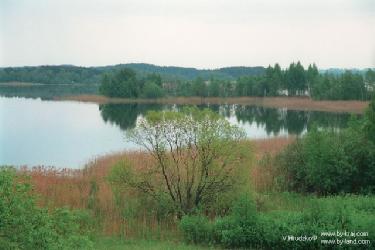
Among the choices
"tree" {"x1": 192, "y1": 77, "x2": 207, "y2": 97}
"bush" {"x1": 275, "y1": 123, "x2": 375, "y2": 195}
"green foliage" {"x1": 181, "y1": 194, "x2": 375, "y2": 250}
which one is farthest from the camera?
"tree" {"x1": 192, "y1": 77, "x2": 207, "y2": 97}

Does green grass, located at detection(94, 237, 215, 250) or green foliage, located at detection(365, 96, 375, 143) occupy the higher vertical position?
green foliage, located at detection(365, 96, 375, 143)

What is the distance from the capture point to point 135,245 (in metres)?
12.3

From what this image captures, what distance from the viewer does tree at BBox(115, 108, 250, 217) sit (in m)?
15.3

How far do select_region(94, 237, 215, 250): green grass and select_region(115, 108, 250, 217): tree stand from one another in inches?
102

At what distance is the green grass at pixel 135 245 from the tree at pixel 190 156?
2587 millimetres

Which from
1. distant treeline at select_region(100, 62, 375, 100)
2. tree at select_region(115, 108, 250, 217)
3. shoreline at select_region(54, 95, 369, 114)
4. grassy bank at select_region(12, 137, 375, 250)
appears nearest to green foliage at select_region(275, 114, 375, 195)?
grassy bank at select_region(12, 137, 375, 250)

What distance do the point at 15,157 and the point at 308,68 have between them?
75.2 meters

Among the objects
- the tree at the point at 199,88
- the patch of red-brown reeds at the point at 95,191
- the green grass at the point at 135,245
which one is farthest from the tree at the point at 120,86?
the green grass at the point at 135,245

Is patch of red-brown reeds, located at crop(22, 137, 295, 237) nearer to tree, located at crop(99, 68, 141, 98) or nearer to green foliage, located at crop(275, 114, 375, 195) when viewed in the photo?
green foliage, located at crop(275, 114, 375, 195)

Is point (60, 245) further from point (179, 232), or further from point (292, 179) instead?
point (292, 179)

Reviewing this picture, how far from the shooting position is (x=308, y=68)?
95688 mm

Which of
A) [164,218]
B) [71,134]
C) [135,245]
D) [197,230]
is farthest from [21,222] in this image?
[71,134]

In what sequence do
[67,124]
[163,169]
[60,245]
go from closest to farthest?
[60,245], [163,169], [67,124]

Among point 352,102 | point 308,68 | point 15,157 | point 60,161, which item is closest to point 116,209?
point 60,161
